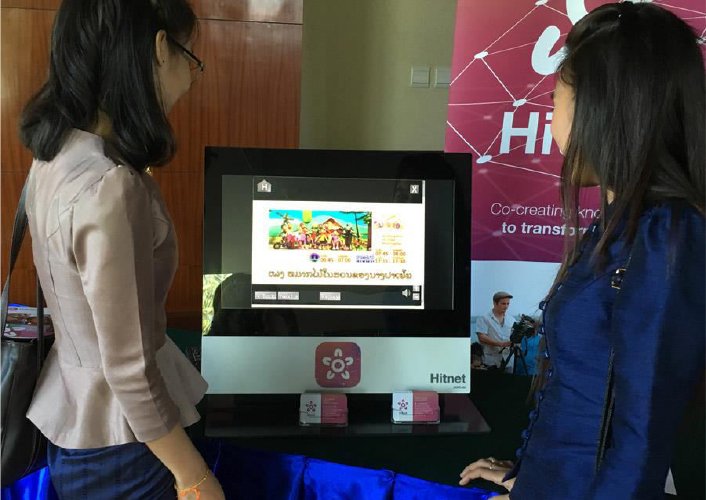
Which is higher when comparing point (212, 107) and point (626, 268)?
point (212, 107)

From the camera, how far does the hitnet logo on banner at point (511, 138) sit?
6.54 feet

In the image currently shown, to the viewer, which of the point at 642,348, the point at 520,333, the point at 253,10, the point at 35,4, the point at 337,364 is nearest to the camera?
the point at 642,348

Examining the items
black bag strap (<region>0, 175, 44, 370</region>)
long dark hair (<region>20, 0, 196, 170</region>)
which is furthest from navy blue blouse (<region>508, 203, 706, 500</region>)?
black bag strap (<region>0, 175, 44, 370</region>)

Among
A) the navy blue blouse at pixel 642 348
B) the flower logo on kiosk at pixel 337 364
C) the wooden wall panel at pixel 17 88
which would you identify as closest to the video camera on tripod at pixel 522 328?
the flower logo on kiosk at pixel 337 364

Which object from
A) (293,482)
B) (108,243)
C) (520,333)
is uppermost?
(108,243)

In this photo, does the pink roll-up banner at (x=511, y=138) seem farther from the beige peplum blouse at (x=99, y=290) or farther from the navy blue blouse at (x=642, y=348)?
the beige peplum blouse at (x=99, y=290)

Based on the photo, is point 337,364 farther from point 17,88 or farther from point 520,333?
point 17,88

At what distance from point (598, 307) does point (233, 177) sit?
74 centimetres

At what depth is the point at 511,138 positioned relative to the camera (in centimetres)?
203

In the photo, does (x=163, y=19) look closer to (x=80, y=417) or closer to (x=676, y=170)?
(x=80, y=417)

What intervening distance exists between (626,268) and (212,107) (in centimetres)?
224

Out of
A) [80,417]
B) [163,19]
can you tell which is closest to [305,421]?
[80,417]

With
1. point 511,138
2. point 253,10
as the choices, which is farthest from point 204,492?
point 253,10

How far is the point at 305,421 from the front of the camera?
4.17 ft
